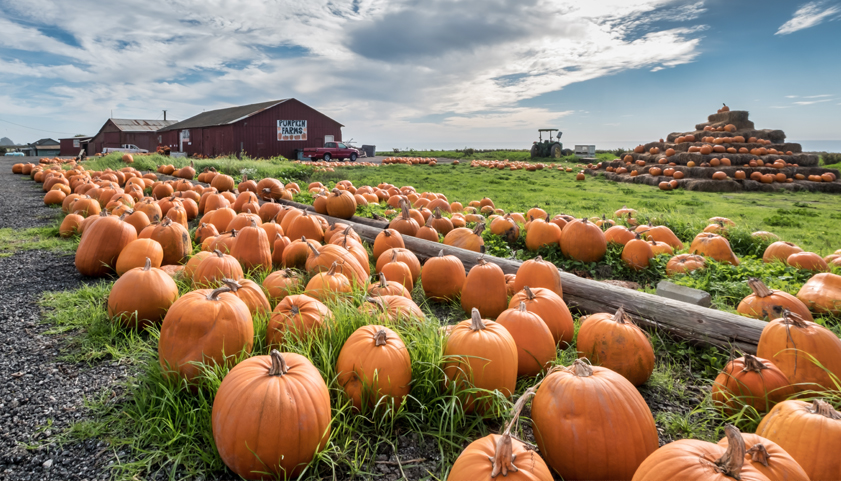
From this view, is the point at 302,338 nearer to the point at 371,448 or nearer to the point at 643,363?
the point at 371,448

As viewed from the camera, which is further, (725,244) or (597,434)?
(725,244)

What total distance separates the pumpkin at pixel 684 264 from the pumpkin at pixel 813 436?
2.81 m

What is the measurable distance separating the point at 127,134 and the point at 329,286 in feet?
185

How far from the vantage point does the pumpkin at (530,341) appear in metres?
2.54

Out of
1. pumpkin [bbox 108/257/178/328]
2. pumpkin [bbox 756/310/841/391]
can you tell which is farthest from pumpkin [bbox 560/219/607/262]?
pumpkin [bbox 108/257/178/328]

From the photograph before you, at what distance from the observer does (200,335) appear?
7.29ft

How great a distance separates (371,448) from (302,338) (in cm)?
77

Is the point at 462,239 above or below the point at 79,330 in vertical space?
above

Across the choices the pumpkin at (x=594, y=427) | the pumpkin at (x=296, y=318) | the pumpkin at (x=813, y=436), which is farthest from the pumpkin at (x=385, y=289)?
the pumpkin at (x=813, y=436)

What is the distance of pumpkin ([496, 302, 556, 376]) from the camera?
8.33 ft

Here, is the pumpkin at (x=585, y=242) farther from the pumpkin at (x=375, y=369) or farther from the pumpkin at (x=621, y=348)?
the pumpkin at (x=375, y=369)

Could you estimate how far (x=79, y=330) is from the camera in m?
2.97

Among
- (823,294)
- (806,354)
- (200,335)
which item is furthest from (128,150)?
(806,354)

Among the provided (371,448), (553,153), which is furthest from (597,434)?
(553,153)
